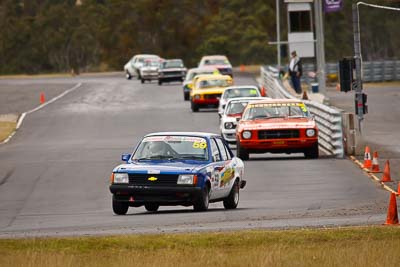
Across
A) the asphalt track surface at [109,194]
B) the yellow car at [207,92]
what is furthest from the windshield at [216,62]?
the yellow car at [207,92]

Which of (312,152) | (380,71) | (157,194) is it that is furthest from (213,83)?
(157,194)

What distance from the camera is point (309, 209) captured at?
64.4ft


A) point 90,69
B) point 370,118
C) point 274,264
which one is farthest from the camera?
point 90,69

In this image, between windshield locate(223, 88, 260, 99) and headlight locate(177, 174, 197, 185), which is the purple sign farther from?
headlight locate(177, 174, 197, 185)

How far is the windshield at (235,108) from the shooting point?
35844 mm

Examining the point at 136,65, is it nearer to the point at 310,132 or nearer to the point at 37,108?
the point at 37,108

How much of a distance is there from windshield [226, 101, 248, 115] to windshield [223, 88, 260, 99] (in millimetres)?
5964

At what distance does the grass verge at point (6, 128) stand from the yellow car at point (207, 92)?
24.0 ft

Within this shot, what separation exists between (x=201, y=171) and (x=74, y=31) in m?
90.1

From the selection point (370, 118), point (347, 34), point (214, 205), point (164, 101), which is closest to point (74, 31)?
point (347, 34)

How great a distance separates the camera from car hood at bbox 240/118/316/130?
29.9 metres

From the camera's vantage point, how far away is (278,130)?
29.9 meters

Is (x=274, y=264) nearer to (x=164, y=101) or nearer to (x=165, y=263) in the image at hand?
(x=165, y=263)

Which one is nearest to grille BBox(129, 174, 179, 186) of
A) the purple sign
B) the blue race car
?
the blue race car
